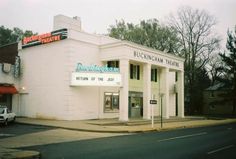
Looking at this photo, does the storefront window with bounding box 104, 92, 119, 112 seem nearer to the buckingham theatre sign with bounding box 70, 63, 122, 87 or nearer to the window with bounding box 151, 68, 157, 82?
the buckingham theatre sign with bounding box 70, 63, 122, 87

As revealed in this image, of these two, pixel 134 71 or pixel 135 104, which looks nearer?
pixel 134 71

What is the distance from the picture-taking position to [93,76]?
28969 mm

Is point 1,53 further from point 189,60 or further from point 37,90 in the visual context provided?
point 189,60

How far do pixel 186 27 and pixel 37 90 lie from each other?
3655 cm

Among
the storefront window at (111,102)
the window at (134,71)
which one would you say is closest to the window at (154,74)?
the window at (134,71)

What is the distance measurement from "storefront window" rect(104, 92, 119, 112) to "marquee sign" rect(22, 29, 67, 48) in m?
7.73

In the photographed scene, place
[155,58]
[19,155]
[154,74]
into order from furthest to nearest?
1. [154,74]
2. [155,58]
3. [19,155]

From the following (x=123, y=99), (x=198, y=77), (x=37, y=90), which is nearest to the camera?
(x=123, y=99)

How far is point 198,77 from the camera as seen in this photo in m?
67.6

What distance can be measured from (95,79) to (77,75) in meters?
1.69

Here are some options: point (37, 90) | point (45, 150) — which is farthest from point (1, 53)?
point (45, 150)

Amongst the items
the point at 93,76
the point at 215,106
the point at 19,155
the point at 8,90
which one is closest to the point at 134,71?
the point at 93,76

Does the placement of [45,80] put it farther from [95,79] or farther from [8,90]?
[95,79]

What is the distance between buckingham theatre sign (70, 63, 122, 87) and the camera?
28.8m
